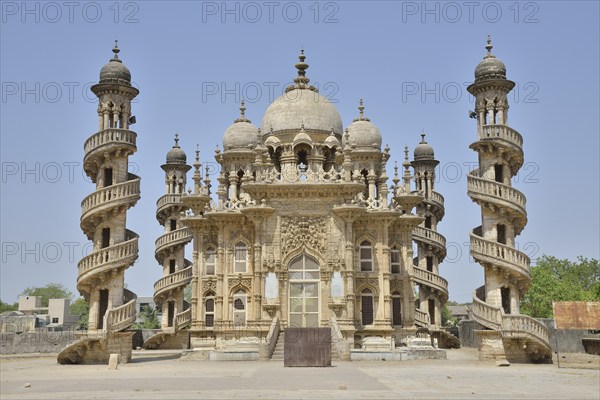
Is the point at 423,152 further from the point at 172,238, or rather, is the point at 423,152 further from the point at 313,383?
the point at 313,383

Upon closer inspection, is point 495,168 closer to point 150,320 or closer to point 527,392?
point 527,392

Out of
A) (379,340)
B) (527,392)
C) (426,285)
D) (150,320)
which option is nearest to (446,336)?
(426,285)

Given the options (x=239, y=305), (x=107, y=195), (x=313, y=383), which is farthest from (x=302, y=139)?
(x=313, y=383)

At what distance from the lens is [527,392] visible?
59.0 feet

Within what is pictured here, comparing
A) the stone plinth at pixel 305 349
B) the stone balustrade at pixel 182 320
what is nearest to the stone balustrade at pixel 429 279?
the stone balustrade at pixel 182 320

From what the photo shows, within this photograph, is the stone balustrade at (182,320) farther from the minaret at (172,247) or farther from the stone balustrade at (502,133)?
the stone balustrade at (502,133)

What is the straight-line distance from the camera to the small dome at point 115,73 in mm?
36719

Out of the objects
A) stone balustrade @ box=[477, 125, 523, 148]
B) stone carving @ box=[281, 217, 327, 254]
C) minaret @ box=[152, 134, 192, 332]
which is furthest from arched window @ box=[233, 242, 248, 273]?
stone balustrade @ box=[477, 125, 523, 148]

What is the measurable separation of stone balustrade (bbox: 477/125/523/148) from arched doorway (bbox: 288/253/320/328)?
1104 cm

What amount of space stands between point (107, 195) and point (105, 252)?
287 centimetres

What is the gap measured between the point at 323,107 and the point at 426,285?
46.2 ft

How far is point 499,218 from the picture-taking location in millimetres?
33719

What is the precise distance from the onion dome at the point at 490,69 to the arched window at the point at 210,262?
17.8 m

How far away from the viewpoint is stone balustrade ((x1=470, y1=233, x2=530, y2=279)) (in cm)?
3250
